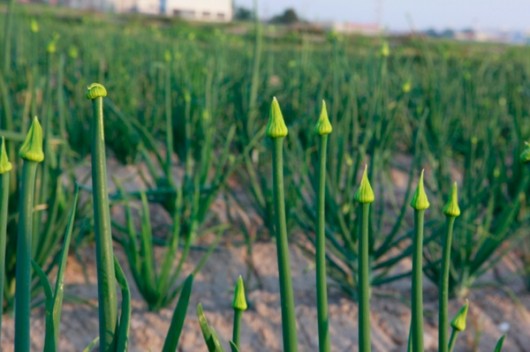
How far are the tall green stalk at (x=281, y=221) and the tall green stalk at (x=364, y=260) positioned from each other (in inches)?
2.4

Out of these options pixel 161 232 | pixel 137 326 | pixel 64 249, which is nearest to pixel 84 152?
pixel 161 232

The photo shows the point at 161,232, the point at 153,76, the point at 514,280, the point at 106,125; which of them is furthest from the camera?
the point at 153,76

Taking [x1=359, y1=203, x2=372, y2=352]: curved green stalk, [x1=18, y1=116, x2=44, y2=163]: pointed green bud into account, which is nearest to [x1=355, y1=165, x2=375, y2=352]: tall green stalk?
[x1=359, y1=203, x2=372, y2=352]: curved green stalk

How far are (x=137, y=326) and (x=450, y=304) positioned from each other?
0.75m

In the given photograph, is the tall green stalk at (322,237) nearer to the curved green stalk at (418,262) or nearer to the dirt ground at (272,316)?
the curved green stalk at (418,262)

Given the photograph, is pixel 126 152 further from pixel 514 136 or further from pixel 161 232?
pixel 514 136

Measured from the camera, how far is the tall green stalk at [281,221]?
23.6 inches

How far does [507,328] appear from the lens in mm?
1687

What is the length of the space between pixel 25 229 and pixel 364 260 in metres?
0.28

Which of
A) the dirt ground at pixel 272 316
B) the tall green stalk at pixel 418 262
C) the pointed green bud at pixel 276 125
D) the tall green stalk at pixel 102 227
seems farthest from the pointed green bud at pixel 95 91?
the dirt ground at pixel 272 316

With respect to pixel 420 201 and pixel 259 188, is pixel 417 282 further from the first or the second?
pixel 259 188

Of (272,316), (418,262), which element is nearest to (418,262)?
(418,262)

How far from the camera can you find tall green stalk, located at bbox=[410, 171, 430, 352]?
1.95 feet

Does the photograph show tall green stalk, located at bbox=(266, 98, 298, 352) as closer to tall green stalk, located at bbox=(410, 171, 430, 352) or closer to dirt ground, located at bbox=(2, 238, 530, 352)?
tall green stalk, located at bbox=(410, 171, 430, 352)
